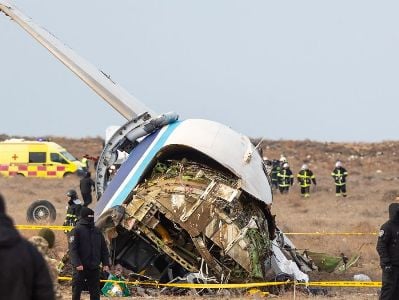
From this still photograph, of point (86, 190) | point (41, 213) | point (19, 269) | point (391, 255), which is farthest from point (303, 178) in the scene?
point (19, 269)

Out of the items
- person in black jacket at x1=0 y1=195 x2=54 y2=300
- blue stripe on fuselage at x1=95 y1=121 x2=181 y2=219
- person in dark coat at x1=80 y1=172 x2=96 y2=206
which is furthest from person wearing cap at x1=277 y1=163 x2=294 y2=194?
person in black jacket at x1=0 y1=195 x2=54 y2=300

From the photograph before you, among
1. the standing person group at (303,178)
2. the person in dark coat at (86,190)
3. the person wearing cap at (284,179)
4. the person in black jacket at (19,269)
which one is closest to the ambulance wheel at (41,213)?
the person in dark coat at (86,190)

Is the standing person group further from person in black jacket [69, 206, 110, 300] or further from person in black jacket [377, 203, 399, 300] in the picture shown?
person in black jacket [69, 206, 110, 300]

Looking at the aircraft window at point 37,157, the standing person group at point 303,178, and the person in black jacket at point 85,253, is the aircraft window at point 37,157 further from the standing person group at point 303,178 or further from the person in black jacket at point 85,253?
the person in black jacket at point 85,253

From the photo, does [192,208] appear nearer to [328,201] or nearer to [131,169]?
[131,169]

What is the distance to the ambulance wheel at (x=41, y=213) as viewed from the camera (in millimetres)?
21795

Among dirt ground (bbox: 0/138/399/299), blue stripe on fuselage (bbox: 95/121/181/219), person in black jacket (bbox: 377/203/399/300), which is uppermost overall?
blue stripe on fuselage (bbox: 95/121/181/219)

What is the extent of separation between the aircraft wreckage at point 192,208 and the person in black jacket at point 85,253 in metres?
1.96

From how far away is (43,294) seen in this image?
17.5 feet

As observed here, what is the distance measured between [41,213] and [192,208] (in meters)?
10.1

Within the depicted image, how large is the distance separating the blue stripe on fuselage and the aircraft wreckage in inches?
0.8

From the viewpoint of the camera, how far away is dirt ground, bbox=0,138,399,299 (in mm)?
17425

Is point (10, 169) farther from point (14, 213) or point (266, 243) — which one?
point (266, 243)

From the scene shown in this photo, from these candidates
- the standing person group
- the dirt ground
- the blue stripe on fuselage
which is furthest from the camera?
the standing person group
